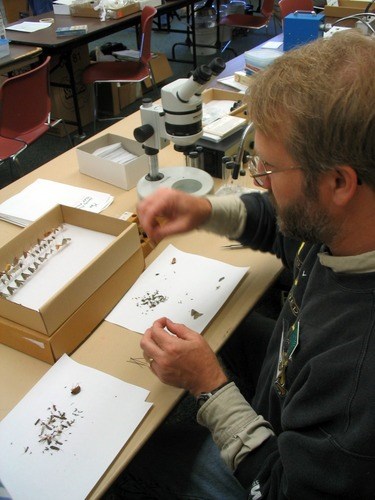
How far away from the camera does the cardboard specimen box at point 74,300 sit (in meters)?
0.99

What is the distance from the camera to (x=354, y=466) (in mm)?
696

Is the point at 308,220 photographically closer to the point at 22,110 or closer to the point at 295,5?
the point at 22,110

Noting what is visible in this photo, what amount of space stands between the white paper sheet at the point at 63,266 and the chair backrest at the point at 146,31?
2.65 meters

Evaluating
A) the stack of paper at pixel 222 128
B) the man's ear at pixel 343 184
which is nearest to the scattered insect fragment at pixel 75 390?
the man's ear at pixel 343 184

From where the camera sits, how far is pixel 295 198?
83cm

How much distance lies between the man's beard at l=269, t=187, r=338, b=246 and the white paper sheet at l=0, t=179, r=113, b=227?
0.83 m

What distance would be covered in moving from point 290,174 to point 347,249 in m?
0.17

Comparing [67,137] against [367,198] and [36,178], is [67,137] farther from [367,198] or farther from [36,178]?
[367,198]

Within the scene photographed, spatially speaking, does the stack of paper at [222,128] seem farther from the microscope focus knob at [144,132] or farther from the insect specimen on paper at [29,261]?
the insect specimen on paper at [29,261]

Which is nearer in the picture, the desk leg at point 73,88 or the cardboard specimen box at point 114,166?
the cardboard specimen box at point 114,166

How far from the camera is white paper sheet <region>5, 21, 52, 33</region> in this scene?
11.8 feet

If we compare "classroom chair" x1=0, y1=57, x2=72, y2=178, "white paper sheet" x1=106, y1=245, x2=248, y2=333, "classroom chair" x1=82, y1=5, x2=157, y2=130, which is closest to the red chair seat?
"classroom chair" x1=0, y1=57, x2=72, y2=178

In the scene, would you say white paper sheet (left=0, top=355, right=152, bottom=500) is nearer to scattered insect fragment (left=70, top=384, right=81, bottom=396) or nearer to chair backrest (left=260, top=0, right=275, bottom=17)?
scattered insect fragment (left=70, top=384, right=81, bottom=396)

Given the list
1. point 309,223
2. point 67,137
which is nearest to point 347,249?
point 309,223
